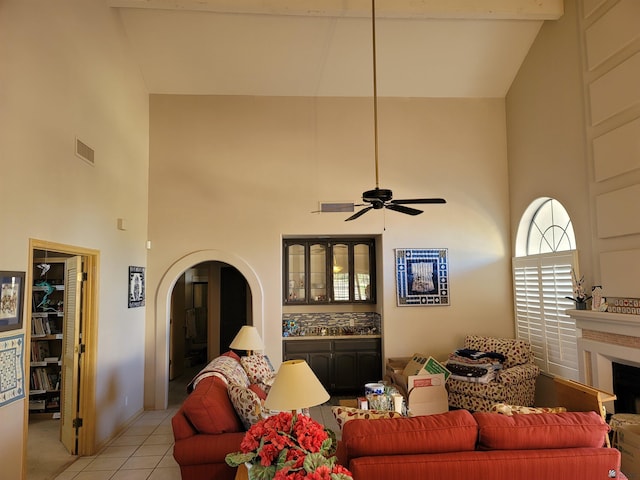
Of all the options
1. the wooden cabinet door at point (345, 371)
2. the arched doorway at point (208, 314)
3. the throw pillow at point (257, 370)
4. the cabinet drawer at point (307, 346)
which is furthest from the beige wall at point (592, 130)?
the arched doorway at point (208, 314)

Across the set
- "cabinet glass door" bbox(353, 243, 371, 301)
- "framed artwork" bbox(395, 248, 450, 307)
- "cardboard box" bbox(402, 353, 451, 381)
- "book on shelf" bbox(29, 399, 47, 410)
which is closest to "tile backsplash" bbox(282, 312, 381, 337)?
"cabinet glass door" bbox(353, 243, 371, 301)

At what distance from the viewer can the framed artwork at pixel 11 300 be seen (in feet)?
10.1

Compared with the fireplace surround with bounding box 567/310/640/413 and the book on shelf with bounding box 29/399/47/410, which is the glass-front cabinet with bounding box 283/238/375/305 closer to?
the fireplace surround with bounding box 567/310/640/413

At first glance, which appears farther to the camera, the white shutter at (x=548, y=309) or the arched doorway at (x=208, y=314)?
the arched doorway at (x=208, y=314)

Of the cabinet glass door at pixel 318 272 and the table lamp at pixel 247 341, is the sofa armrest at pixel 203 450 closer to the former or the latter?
the table lamp at pixel 247 341

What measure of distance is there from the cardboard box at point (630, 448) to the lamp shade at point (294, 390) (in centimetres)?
302

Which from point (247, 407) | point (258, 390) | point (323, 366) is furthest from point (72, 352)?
point (323, 366)

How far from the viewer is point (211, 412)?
10.3 feet

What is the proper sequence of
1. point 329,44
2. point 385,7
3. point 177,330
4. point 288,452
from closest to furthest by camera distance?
1. point 288,452
2. point 385,7
3. point 329,44
4. point 177,330

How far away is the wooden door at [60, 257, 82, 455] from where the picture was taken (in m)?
4.48

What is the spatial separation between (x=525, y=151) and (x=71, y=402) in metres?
6.55

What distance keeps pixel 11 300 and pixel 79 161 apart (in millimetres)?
1681

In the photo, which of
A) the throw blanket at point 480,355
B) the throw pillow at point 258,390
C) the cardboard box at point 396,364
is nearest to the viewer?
the throw pillow at point 258,390

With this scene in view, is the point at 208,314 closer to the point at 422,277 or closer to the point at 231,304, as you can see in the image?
the point at 231,304
